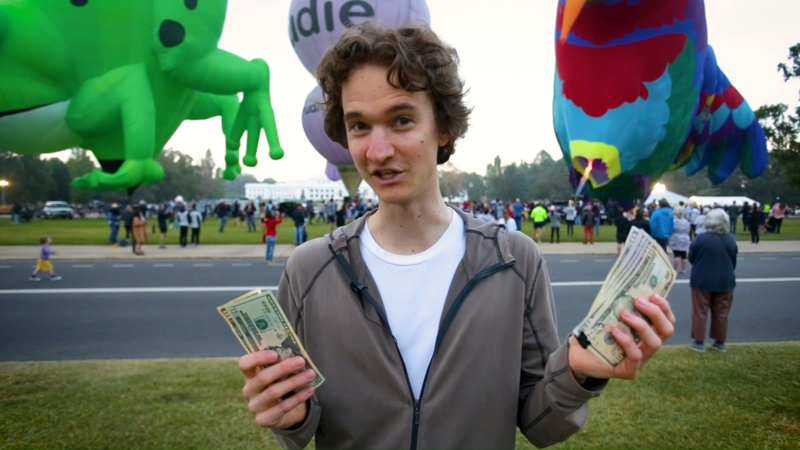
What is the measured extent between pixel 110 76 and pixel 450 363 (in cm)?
469

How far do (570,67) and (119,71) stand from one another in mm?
10933

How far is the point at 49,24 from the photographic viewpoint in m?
4.50

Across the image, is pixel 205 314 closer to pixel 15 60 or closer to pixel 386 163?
pixel 15 60

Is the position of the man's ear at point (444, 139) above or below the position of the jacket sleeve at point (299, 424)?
above

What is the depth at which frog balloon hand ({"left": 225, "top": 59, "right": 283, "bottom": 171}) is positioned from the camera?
273 inches

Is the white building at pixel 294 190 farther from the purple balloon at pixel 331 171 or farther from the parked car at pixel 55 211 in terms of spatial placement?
the purple balloon at pixel 331 171

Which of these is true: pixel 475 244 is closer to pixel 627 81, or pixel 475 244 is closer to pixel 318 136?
pixel 627 81

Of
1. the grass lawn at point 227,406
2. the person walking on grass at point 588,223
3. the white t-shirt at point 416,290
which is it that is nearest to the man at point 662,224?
the person walking on grass at point 588,223

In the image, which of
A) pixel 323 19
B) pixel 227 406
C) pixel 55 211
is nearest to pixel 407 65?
pixel 227 406

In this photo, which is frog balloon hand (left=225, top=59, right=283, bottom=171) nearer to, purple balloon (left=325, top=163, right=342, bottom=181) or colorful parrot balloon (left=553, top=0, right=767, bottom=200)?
colorful parrot balloon (left=553, top=0, right=767, bottom=200)

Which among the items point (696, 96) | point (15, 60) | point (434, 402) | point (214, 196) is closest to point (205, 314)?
point (15, 60)

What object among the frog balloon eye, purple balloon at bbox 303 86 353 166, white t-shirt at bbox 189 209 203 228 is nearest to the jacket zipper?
the frog balloon eye

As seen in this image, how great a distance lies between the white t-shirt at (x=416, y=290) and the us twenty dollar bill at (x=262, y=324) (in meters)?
0.31

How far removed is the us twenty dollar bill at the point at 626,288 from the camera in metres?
1.22
